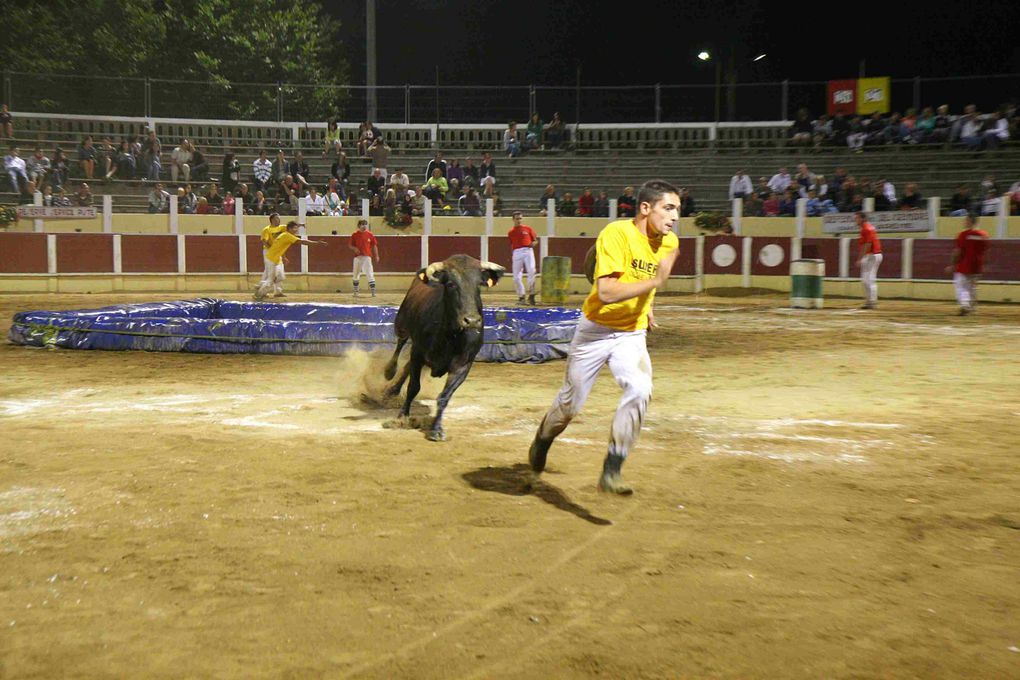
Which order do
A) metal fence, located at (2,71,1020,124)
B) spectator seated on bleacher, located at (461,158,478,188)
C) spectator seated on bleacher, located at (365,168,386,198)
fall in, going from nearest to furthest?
spectator seated on bleacher, located at (365,168,386,198), spectator seated on bleacher, located at (461,158,478,188), metal fence, located at (2,71,1020,124)

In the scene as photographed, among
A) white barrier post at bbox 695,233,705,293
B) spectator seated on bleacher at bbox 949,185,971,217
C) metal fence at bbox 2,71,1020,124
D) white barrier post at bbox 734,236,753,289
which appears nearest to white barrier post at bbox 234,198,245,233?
metal fence at bbox 2,71,1020,124

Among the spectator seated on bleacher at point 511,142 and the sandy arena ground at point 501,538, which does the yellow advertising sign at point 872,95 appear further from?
the sandy arena ground at point 501,538

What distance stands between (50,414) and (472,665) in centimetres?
→ 630

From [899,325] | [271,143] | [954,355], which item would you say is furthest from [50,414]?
[271,143]

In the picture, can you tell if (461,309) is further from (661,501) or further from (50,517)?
(50,517)

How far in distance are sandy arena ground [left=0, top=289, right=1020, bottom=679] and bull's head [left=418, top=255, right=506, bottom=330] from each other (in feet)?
3.24

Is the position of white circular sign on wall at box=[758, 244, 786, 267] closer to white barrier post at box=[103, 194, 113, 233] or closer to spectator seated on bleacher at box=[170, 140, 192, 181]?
spectator seated on bleacher at box=[170, 140, 192, 181]

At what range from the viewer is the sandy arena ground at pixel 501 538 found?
3709mm

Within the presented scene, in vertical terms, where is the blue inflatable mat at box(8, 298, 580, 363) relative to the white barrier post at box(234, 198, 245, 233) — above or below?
below

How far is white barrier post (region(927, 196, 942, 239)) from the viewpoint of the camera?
76.5 feet

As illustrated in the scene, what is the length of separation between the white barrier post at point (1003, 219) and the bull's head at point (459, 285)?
19.0 meters

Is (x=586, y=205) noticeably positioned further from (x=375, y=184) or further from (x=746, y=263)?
(x=375, y=184)

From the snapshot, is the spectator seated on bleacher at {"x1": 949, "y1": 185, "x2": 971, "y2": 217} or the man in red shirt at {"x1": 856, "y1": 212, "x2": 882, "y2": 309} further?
the spectator seated on bleacher at {"x1": 949, "y1": 185, "x2": 971, "y2": 217}

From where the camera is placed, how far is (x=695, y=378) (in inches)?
431
